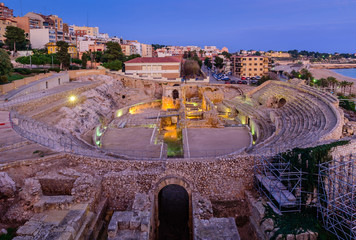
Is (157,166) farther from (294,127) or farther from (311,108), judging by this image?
(311,108)

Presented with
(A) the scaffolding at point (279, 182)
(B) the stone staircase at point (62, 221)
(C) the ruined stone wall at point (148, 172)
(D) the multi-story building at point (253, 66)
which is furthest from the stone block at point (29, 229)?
(D) the multi-story building at point (253, 66)

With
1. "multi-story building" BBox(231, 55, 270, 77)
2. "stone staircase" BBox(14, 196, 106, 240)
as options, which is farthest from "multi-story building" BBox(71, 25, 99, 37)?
"stone staircase" BBox(14, 196, 106, 240)

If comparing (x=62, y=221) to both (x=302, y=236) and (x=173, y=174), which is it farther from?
(x=302, y=236)

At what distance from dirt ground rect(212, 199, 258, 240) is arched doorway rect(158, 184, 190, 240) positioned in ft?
7.19

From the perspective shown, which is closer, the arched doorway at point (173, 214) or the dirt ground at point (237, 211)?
A: the dirt ground at point (237, 211)

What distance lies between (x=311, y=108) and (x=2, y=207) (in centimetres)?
2444

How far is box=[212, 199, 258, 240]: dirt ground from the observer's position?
12.9 meters

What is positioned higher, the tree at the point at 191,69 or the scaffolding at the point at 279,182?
the tree at the point at 191,69

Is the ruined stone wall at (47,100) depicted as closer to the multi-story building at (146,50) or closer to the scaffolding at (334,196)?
the scaffolding at (334,196)

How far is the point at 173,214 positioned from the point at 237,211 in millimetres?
4011

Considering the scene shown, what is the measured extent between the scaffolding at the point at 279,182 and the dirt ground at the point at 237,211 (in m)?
1.26

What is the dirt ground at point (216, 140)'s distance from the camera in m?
19.8

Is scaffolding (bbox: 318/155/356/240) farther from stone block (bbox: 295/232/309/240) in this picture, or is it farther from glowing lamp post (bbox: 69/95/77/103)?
glowing lamp post (bbox: 69/95/77/103)

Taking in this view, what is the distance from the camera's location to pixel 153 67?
172 feet
